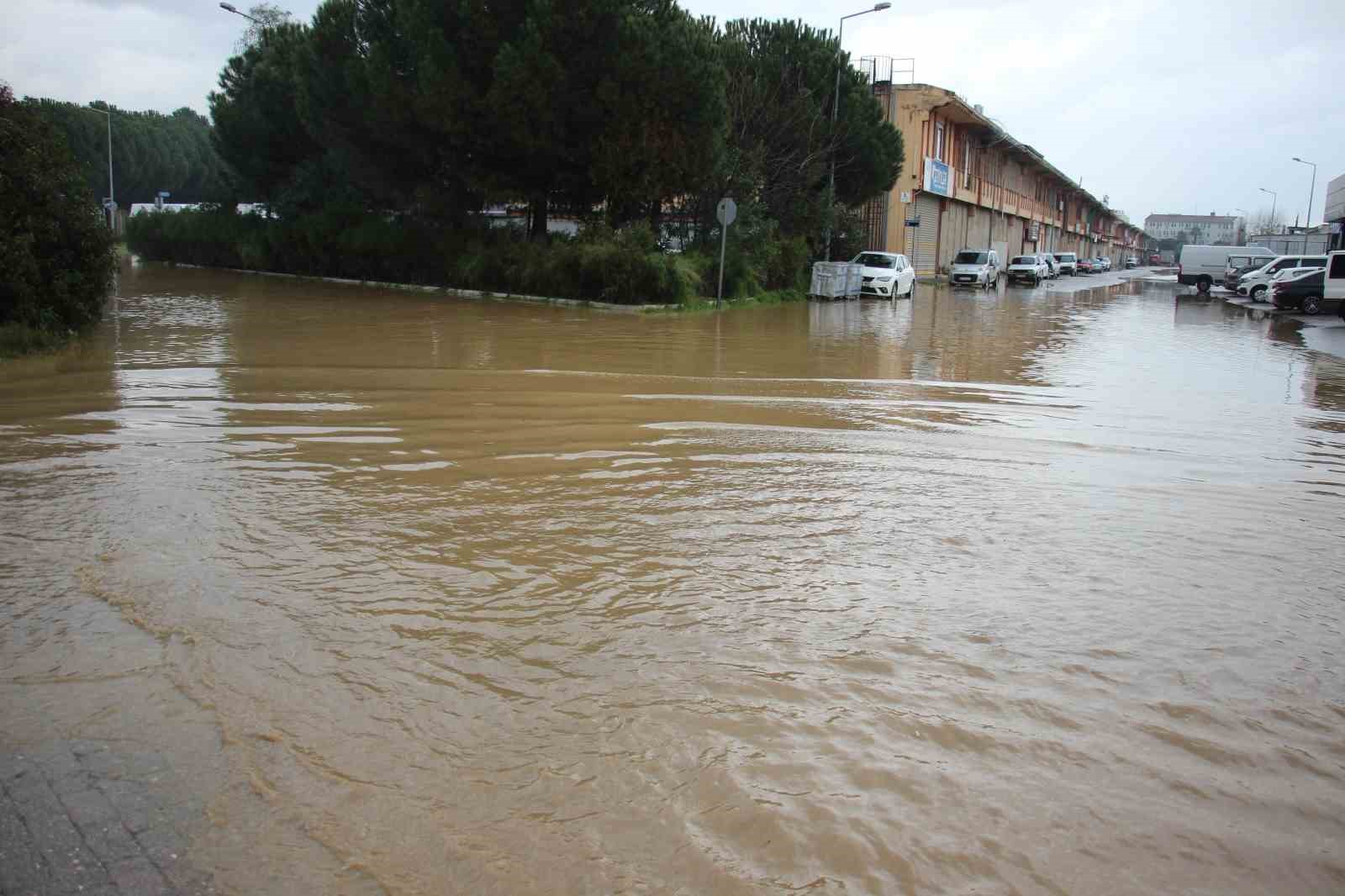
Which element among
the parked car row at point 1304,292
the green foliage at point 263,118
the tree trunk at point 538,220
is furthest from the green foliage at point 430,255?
the parked car row at point 1304,292

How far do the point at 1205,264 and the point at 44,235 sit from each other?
167 ft

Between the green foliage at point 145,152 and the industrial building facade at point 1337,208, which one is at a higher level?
the green foliage at point 145,152

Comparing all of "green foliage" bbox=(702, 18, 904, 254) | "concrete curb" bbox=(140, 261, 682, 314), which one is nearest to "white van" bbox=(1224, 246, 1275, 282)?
"green foliage" bbox=(702, 18, 904, 254)

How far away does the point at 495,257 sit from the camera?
84.5 feet

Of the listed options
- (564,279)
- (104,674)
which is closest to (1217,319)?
(564,279)

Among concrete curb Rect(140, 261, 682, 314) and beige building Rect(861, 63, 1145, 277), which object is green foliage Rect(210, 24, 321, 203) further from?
beige building Rect(861, 63, 1145, 277)

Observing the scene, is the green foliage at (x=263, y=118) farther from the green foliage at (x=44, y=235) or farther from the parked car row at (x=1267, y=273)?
the parked car row at (x=1267, y=273)

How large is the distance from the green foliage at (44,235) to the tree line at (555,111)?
40.2ft

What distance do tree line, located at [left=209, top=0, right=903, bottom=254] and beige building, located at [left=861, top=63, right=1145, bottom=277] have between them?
35.5 ft

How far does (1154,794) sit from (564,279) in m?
21.9

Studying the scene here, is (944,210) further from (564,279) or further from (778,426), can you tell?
(778,426)

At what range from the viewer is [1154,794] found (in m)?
3.26

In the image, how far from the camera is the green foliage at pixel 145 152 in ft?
245

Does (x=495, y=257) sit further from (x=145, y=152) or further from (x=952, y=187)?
(x=145, y=152)
